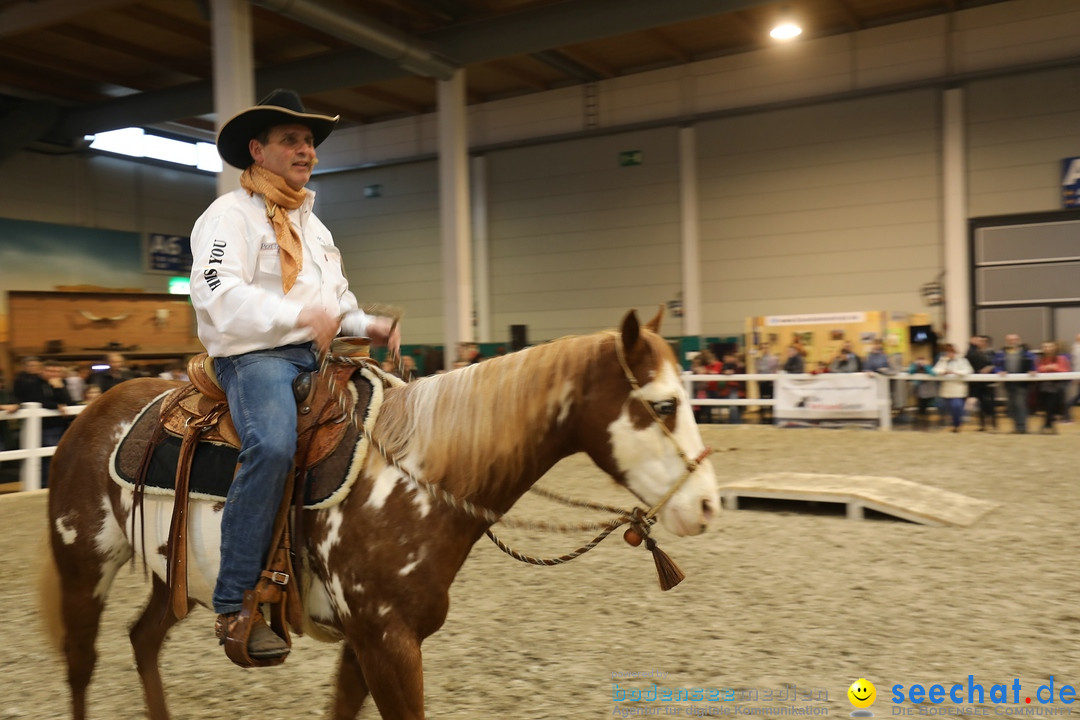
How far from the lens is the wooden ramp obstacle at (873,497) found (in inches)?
232

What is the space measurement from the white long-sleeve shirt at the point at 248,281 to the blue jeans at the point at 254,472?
112 millimetres

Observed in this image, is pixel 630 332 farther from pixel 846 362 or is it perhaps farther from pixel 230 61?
pixel 846 362

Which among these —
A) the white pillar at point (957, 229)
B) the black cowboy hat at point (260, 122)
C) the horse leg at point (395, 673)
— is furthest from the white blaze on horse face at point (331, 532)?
the white pillar at point (957, 229)

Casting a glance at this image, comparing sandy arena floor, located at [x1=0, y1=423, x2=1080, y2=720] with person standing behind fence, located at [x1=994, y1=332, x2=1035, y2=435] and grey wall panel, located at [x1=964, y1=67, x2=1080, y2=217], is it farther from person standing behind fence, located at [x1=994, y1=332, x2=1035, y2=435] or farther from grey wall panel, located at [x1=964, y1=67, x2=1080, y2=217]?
grey wall panel, located at [x1=964, y1=67, x2=1080, y2=217]

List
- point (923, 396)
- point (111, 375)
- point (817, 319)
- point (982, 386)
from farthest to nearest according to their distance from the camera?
point (817, 319) < point (923, 396) < point (982, 386) < point (111, 375)

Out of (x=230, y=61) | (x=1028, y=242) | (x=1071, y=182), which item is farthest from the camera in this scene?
(x=1028, y=242)

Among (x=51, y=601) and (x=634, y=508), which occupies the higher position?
(x=634, y=508)

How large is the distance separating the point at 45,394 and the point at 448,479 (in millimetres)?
9078

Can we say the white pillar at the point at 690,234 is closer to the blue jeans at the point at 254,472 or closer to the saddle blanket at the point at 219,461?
the saddle blanket at the point at 219,461

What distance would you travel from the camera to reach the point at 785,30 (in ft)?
50.9

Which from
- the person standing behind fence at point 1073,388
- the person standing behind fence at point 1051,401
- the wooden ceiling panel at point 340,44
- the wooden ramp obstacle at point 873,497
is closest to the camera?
the wooden ramp obstacle at point 873,497

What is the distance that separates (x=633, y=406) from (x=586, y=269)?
17.9 m

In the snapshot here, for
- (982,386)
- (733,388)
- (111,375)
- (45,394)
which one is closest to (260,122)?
(45,394)

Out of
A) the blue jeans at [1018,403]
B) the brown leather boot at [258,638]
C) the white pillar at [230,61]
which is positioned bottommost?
the blue jeans at [1018,403]
